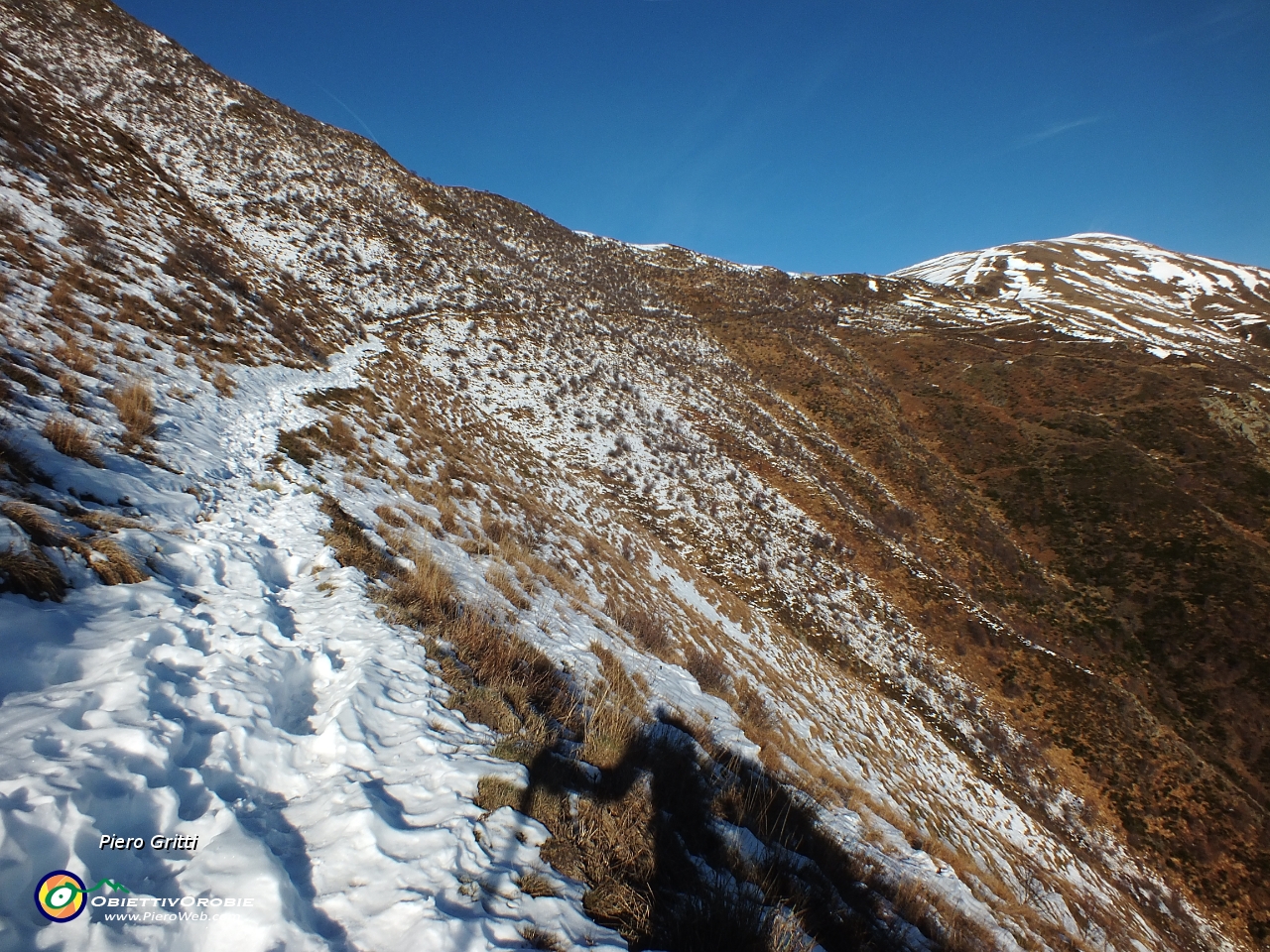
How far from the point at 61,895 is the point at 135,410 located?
742cm

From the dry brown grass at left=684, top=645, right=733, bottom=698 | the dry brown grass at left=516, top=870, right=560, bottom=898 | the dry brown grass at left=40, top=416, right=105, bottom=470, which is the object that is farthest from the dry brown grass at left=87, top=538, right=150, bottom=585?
the dry brown grass at left=684, top=645, right=733, bottom=698

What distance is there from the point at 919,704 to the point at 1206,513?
2015 cm

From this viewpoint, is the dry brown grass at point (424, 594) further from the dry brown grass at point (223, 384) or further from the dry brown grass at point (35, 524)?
the dry brown grass at point (223, 384)

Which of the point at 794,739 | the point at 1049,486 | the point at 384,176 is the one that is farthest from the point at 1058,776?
the point at 384,176

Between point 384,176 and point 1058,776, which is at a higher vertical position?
point 384,176

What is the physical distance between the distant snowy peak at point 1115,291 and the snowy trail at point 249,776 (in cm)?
5686

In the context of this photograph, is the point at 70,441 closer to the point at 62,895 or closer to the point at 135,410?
the point at 135,410

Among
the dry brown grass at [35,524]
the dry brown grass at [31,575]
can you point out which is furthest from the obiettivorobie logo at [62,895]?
the dry brown grass at [35,524]

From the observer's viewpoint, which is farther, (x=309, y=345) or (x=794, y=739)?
(x=309, y=345)

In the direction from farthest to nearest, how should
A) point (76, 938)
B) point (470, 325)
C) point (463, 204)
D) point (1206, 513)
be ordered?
point (463, 204)
point (470, 325)
point (1206, 513)
point (76, 938)

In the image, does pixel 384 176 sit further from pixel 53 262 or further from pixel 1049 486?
pixel 1049 486

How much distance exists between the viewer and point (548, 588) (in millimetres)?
10156

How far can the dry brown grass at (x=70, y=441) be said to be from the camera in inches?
228

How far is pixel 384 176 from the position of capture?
4266 cm
